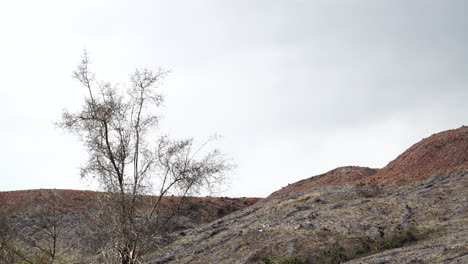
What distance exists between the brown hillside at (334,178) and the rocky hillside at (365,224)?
206 inches

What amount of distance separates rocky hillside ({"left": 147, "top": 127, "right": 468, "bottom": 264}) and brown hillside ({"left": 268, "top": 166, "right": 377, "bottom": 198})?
5.23 metres

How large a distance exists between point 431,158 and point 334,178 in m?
11.5

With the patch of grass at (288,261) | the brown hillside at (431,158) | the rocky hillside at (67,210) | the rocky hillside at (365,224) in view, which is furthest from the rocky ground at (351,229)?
the rocky hillside at (67,210)

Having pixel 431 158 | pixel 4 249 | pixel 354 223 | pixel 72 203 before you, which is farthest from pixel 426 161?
pixel 72 203

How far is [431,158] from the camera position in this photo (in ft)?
131

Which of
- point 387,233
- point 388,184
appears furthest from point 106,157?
point 388,184

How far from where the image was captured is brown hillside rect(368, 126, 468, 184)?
36906 mm

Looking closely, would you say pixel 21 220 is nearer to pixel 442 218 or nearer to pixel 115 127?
pixel 115 127

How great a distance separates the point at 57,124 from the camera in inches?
614

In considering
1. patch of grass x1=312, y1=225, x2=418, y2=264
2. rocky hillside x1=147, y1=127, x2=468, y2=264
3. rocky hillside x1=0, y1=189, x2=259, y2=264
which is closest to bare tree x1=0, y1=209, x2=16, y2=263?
rocky hillside x1=147, y1=127, x2=468, y2=264

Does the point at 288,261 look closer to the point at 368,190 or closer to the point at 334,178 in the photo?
the point at 368,190

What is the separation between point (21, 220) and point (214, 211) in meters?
20.3

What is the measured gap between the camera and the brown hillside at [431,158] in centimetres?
3691

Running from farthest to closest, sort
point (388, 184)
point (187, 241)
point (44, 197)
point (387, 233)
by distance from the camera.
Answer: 1. point (44, 197)
2. point (388, 184)
3. point (187, 241)
4. point (387, 233)
